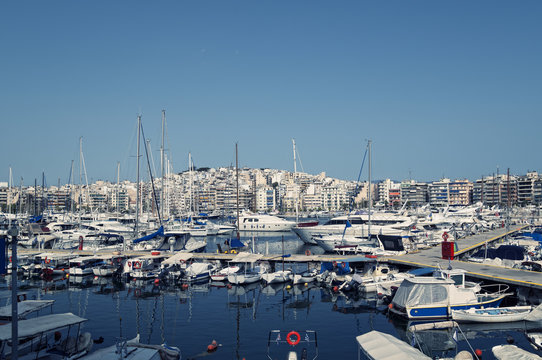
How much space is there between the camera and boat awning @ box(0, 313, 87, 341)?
15578mm

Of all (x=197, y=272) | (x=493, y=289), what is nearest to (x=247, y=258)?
(x=197, y=272)

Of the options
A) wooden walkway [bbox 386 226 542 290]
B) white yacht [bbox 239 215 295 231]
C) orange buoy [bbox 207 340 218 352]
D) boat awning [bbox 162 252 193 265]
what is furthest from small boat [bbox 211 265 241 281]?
white yacht [bbox 239 215 295 231]

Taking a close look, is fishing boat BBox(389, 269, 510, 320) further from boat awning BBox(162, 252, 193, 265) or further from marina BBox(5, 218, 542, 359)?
boat awning BBox(162, 252, 193, 265)

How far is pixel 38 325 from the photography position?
53.8 ft

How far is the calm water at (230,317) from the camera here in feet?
70.0

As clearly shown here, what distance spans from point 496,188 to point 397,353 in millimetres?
176305

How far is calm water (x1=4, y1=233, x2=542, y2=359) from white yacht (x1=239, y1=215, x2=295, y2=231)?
174 ft

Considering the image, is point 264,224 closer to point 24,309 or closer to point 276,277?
point 276,277

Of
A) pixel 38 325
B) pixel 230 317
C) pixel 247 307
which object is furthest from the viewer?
pixel 247 307

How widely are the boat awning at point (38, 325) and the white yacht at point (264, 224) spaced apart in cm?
7211

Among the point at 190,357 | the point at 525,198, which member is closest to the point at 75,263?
the point at 190,357

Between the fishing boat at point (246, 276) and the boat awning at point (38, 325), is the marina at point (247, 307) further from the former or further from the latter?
the boat awning at point (38, 325)

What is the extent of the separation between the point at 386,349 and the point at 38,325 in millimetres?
11551

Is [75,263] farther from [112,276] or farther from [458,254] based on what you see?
[458,254]
